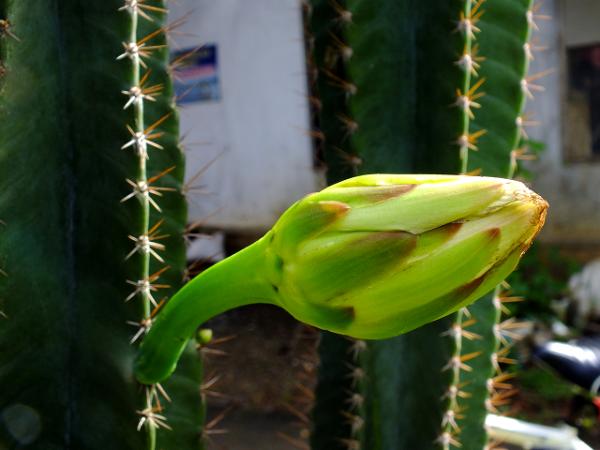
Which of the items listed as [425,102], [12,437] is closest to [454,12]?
[425,102]

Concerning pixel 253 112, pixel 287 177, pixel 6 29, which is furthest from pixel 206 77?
pixel 6 29

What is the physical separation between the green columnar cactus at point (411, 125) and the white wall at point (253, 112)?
131 inches

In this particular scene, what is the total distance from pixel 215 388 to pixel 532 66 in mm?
2452

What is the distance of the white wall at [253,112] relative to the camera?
4.54 metres

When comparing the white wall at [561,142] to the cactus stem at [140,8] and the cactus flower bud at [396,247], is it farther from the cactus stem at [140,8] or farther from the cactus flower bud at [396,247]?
the cactus flower bud at [396,247]

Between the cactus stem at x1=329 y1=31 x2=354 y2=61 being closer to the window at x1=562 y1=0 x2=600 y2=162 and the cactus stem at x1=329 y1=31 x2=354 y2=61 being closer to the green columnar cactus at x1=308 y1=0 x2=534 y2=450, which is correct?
the green columnar cactus at x1=308 y1=0 x2=534 y2=450

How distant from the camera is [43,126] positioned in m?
0.84

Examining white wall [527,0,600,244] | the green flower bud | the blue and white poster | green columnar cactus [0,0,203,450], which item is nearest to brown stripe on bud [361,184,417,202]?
Answer: the green flower bud

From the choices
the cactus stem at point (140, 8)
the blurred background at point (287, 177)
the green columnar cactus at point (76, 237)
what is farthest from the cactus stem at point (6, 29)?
the blurred background at point (287, 177)

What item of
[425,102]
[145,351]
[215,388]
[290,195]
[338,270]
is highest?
[425,102]

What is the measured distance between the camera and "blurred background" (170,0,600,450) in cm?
366

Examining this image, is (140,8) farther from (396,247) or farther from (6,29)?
(396,247)

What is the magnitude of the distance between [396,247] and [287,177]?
4.21 m

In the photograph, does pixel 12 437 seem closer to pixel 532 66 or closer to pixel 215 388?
pixel 215 388
